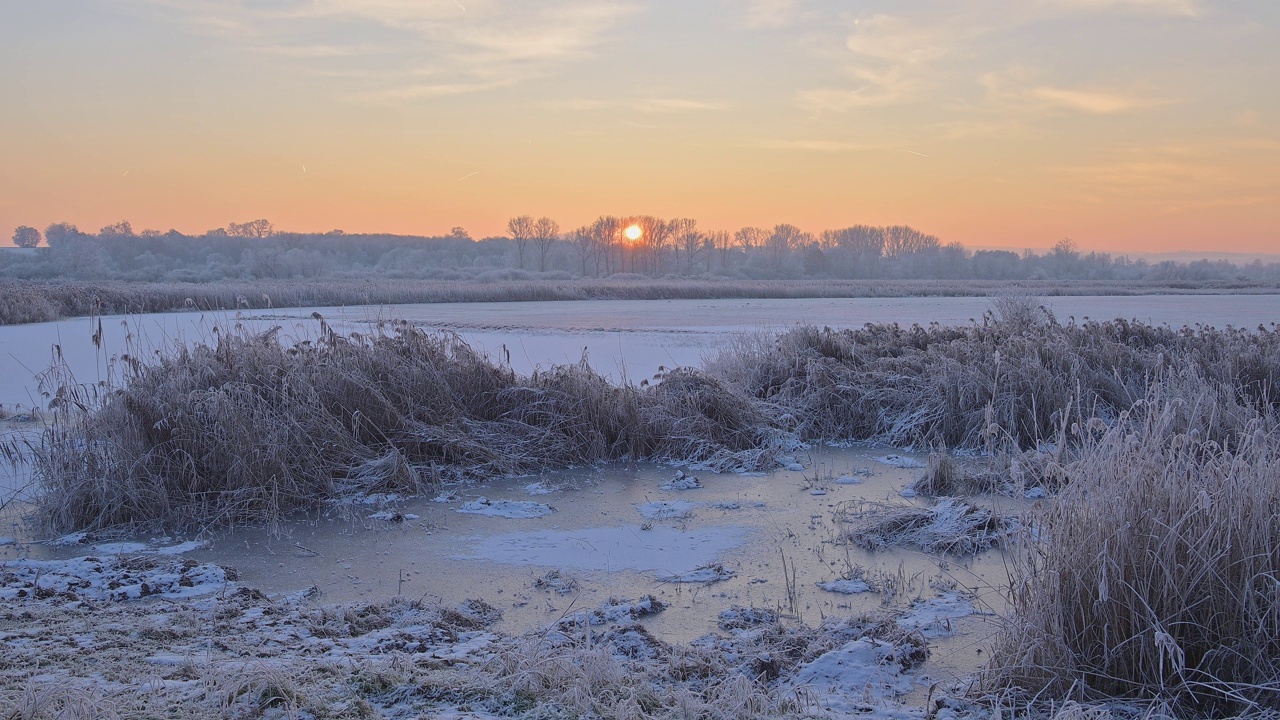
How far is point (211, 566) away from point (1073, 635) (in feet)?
14.9

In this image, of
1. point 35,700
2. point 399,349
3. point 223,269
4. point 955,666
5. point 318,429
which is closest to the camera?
point 35,700

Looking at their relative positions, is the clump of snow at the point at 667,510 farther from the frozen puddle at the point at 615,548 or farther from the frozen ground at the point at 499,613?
the frozen puddle at the point at 615,548

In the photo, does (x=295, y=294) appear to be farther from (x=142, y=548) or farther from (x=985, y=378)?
(x=142, y=548)

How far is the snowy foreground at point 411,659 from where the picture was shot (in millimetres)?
Result: 3035

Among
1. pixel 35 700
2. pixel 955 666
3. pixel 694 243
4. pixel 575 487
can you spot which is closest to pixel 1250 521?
pixel 955 666

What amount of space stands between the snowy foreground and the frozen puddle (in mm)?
736

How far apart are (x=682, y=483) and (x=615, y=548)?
2026 mm

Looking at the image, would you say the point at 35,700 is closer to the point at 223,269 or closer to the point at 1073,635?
the point at 1073,635

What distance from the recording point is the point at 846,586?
486 cm

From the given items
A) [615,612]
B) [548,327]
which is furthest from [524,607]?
[548,327]

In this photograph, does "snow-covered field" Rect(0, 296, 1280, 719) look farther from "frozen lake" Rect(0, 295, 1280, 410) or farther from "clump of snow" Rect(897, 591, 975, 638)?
"frozen lake" Rect(0, 295, 1280, 410)

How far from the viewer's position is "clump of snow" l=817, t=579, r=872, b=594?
15.8 feet

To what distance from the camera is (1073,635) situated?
133 inches

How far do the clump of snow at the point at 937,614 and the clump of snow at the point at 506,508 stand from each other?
3.02 m
